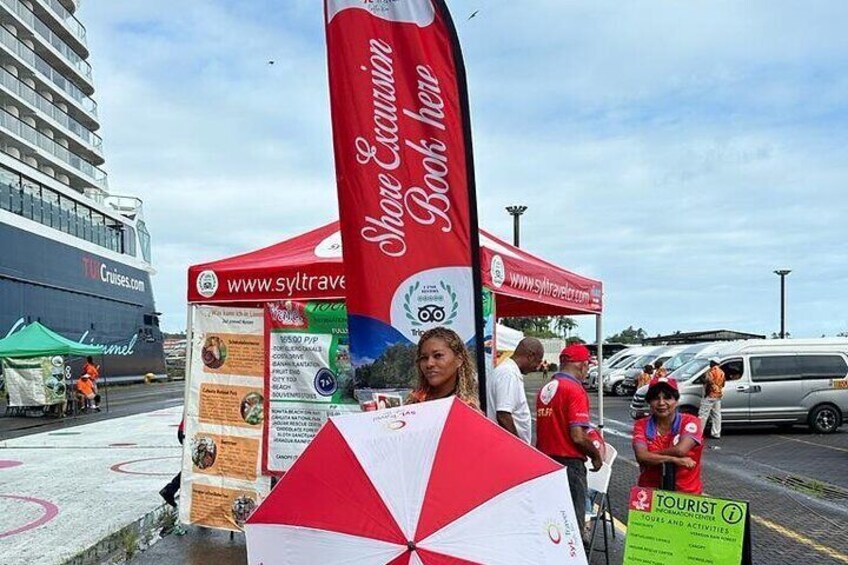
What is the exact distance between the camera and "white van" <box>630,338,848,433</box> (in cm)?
1683

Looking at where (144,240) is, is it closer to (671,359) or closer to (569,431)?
(671,359)

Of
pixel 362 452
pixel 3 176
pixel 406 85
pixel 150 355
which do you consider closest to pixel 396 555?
pixel 362 452

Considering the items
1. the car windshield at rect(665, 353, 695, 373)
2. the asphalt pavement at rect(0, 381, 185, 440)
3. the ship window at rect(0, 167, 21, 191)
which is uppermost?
the ship window at rect(0, 167, 21, 191)

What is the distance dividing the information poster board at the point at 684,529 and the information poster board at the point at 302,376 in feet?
7.91

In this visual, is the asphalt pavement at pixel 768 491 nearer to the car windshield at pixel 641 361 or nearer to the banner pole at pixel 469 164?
the banner pole at pixel 469 164

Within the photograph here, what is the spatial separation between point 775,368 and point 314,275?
14309 mm

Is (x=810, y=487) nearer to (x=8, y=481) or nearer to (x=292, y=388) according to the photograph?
(x=292, y=388)

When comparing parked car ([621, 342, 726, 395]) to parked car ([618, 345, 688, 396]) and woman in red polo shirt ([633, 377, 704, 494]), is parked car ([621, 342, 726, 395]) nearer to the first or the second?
parked car ([618, 345, 688, 396])

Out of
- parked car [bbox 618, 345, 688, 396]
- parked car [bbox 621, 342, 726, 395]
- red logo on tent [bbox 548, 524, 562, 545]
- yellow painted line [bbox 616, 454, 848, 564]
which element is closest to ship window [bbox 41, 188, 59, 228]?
parked car [bbox 618, 345, 688, 396]

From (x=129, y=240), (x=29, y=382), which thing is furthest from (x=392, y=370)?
(x=129, y=240)

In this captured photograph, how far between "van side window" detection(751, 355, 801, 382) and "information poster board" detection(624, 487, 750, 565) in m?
13.9

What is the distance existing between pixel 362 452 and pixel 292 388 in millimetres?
3872

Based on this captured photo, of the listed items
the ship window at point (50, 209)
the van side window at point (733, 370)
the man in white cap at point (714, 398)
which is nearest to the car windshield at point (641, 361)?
the van side window at point (733, 370)

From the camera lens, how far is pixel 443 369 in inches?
135
